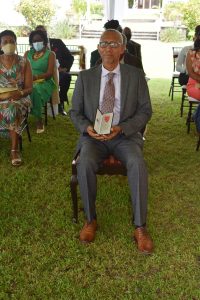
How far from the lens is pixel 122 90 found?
318cm

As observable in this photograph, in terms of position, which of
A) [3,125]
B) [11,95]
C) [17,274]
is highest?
[11,95]

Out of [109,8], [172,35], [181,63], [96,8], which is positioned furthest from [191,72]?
[96,8]

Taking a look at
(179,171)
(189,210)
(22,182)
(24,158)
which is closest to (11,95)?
(24,158)

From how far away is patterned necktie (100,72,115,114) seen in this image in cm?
322

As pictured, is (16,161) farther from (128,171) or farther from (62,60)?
(62,60)

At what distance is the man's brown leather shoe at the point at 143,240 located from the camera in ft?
9.45

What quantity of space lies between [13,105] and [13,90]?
184 millimetres

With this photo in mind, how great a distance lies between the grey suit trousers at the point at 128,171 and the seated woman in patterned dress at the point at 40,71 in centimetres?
261

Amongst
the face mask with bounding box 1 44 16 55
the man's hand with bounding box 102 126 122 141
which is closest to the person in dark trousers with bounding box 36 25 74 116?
the face mask with bounding box 1 44 16 55

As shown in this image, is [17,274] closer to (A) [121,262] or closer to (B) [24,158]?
(A) [121,262]

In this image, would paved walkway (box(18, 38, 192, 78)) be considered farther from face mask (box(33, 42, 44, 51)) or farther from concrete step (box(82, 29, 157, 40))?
face mask (box(33, 42, 44, 51))

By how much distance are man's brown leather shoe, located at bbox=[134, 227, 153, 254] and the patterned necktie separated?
1.05 meters

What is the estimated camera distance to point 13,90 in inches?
177

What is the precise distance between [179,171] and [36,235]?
1.98 meters
